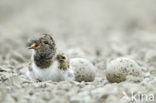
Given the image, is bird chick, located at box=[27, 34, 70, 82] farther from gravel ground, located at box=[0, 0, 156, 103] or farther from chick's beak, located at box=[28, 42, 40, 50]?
gravel ground, located at box=[0, 0, 156, 103]

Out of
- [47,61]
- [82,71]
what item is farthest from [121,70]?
[47,61]

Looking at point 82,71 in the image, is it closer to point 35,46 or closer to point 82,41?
point 35,46

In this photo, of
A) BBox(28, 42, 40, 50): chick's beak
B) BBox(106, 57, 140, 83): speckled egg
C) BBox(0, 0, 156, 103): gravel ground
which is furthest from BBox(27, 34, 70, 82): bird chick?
BBox(106, 57, 140, 83): speckled egg

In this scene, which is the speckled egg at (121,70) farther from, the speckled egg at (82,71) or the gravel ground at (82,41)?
the speckled egg at (82,71)

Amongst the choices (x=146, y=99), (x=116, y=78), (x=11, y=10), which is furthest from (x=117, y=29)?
(x=146, y=99)

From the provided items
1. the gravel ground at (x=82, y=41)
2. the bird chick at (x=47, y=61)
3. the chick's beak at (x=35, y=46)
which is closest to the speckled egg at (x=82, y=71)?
the gravel ground at (x=82, y=41)

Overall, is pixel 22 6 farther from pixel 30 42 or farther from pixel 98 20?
pixel 30 42
